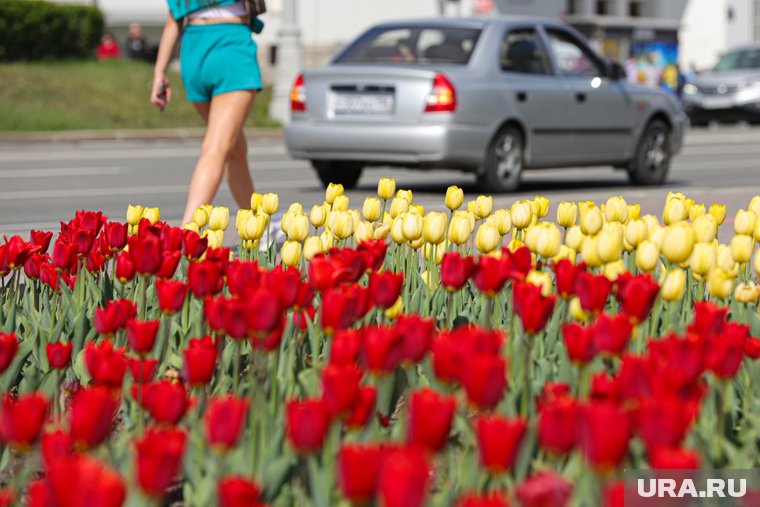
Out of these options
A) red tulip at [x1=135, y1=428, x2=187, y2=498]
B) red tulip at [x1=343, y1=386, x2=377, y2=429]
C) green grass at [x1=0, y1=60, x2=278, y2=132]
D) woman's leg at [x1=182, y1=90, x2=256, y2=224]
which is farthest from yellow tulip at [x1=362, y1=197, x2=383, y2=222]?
green grass at [x1=0, y1=60, x2=278, y2=132]

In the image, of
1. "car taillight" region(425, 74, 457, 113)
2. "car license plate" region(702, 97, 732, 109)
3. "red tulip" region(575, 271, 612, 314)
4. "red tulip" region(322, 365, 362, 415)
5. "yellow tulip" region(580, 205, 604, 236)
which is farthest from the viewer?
"car license plate" region(702, 97, 732, 109)

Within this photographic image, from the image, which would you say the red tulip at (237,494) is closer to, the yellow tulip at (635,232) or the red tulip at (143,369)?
the red tulip at (143,369)

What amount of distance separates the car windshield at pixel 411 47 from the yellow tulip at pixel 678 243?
925 centimetres

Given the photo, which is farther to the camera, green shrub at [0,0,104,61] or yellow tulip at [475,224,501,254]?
green shrub at [0,0,104,61]

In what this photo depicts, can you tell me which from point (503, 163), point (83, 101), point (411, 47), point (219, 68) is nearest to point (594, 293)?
point (219, 68)

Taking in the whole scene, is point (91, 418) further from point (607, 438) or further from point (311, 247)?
point (311, 247)

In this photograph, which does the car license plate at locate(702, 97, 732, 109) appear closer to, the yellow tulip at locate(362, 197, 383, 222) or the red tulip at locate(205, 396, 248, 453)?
the yellow tulip at locate(362, 197, 383, 222)

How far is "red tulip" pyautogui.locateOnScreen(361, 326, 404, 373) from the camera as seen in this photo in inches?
105

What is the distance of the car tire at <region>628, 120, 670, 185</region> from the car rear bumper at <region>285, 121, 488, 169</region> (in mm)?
2206

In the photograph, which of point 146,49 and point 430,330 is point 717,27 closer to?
point 146,49

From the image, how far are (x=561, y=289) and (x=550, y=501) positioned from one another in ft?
4.80

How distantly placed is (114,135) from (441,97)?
1166 cm

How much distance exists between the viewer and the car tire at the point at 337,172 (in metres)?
13.3

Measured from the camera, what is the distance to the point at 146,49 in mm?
34500
